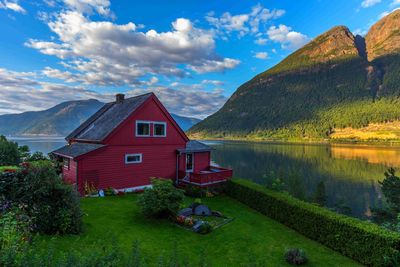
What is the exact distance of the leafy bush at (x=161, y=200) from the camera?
45.4ft

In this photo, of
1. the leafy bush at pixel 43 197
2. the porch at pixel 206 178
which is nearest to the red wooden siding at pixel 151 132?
the porch at pixel 206 178

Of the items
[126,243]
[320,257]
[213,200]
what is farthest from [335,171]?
[126,243]

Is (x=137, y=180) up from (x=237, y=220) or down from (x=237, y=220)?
up

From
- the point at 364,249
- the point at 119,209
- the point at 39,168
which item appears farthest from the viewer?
the point at 119,209

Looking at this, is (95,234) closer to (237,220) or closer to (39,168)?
(39,168)

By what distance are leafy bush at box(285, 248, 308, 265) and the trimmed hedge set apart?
2.33 meters

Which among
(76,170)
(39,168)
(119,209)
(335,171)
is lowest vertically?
(335,171)

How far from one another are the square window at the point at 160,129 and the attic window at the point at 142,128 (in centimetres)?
86

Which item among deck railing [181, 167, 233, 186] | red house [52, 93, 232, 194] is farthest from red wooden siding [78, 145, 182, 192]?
deck railing [181, 167, 233, 186]

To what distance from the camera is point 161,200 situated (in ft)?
45.3

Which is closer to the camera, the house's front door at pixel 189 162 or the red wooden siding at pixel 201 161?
the house's front door at pixel 189 162

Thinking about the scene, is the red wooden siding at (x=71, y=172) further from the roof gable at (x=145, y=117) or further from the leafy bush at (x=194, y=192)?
the leafy bush at (x=194, y=192)

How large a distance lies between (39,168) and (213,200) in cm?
1368

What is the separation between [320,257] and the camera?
37.4 feet
